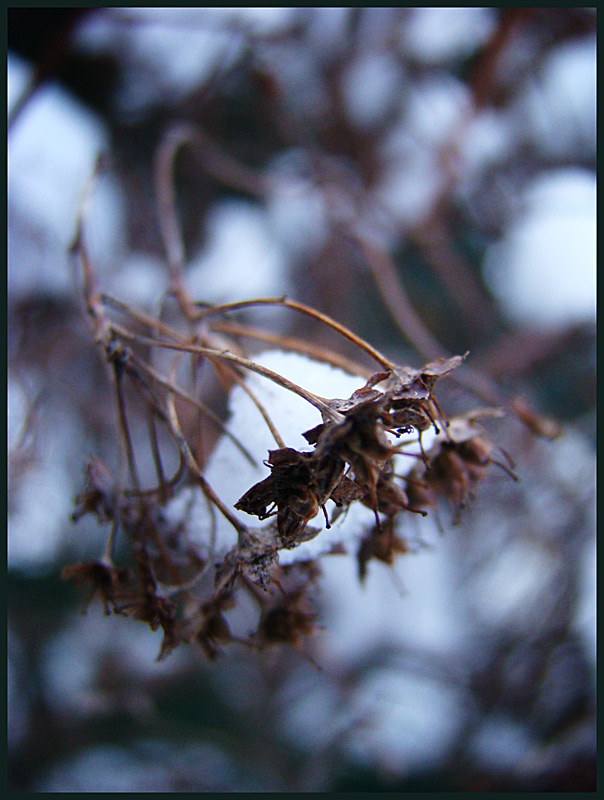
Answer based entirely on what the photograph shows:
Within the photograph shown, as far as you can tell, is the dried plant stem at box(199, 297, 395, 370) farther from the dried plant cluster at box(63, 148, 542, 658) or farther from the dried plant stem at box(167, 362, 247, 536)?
the dried plant stem at box(167, 362, 247, 536)

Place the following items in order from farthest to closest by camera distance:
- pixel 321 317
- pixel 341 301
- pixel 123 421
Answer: pixel 341 301
pixel 123 421
pixel 321 317

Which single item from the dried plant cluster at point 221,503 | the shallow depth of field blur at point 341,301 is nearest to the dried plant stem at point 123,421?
the dried plant cluster at point 221,503

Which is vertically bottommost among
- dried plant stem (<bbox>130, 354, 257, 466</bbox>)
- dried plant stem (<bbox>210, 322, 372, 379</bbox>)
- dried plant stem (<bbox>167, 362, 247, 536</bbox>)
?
dried plant stem (<bbox>167, 362, 247, 536</bbox>)

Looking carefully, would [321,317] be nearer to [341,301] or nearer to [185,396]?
[185,396]

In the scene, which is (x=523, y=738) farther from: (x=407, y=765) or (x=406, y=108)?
(x=406, y=108)

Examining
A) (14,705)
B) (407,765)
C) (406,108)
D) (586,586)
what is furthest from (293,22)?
(407,765)

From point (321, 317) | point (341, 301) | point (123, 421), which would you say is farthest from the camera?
point (341, 301)

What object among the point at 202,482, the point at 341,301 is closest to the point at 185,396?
the point at 202,482

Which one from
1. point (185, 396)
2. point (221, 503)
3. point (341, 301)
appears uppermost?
point (341, 301)

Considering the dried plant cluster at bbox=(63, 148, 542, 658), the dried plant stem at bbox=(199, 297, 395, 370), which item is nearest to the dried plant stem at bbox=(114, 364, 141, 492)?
the dried plant cluster at bbox=(63, 148, 542, 658)
